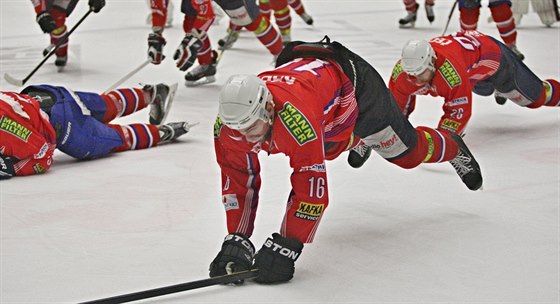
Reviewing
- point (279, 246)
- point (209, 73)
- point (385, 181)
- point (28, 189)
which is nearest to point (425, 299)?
point (279, 246)

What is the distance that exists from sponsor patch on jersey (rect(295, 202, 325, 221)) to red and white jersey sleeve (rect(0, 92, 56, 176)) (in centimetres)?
157

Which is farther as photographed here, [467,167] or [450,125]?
[450,125]

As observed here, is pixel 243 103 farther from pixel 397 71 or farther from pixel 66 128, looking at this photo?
pixel 397 71

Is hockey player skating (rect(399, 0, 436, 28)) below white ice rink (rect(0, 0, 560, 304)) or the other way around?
below

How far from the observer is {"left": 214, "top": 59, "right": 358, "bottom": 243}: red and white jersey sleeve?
93.7 inches

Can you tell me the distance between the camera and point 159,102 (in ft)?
14.5

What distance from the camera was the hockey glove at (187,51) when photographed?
5.24 m

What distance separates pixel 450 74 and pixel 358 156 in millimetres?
527

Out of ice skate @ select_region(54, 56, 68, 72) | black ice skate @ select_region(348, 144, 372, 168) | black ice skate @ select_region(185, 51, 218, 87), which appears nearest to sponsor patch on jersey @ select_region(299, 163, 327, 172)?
black ice skate @ select_region(348, 144, 372, 168)

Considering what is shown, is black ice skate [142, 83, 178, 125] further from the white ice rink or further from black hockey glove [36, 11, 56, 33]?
black hockey glove [36, 11, 56, 33]

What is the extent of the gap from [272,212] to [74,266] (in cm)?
81

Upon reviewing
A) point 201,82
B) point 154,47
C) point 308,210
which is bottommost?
point 201,82

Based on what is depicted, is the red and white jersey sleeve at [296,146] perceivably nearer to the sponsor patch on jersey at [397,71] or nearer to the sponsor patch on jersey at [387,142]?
the sponsor patch on jersey at [387,142]

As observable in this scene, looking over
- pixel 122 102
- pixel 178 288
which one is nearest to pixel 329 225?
pixel 178 288
